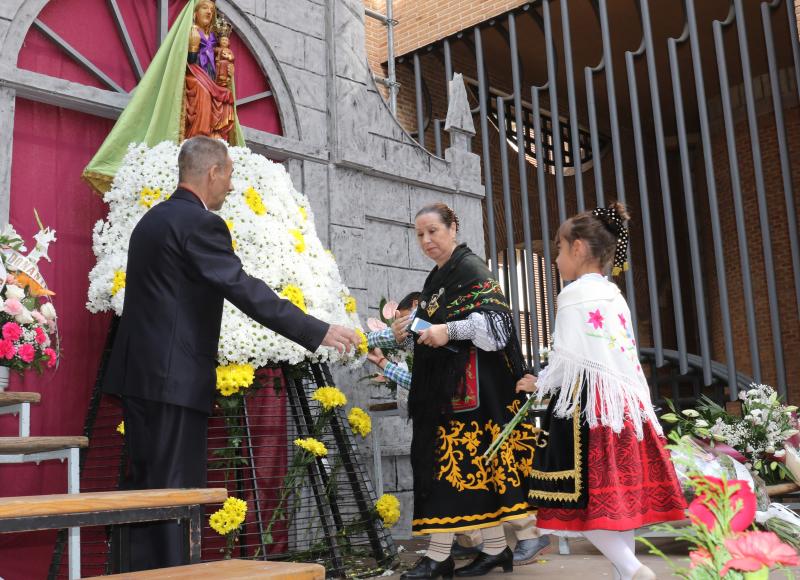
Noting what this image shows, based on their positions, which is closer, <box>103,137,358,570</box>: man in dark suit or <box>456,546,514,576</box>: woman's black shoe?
<box>103,137,358,570</box>: man in dark suit

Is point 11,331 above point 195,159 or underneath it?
underneath

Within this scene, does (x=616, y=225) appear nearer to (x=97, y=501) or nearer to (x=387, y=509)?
(x=387, y=509)

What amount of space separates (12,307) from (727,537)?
321 cm

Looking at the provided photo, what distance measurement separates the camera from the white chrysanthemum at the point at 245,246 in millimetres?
4078

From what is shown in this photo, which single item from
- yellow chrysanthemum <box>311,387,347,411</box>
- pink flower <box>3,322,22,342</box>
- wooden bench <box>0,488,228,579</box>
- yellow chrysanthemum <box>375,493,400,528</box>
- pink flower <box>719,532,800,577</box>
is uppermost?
pink flower <box>3,322,22,342</box>

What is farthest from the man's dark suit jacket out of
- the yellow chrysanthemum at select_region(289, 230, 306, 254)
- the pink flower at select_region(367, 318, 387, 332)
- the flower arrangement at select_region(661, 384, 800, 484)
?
the flower arrangement at select_region(661, 384, 800, 484)

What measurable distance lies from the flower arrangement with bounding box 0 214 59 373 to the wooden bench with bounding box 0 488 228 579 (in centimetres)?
155

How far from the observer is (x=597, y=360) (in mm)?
3459

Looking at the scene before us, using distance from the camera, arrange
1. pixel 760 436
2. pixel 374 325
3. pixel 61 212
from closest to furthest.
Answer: pixel 61 212 → pixel 374 325 → pixel 760 436

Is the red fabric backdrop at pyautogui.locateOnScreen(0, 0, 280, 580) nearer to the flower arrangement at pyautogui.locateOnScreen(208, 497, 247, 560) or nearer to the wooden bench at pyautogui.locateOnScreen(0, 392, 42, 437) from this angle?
Answer: the wooden bench at pyautogui.locateOnScreen(0, 392, 42, 437)

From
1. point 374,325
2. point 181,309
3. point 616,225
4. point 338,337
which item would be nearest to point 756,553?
point 338,337

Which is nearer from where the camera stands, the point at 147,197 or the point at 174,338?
the point at 174,338

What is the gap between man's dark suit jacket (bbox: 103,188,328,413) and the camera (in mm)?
2906

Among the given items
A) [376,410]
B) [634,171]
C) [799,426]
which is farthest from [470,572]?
[634,171]
